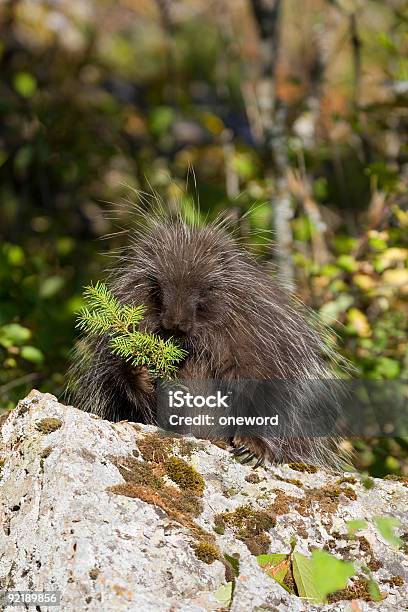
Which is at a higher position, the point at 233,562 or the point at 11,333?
the point at 11,333

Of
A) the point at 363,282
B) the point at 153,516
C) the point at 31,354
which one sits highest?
the point at 363,282

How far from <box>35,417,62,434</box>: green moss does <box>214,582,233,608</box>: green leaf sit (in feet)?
2.99

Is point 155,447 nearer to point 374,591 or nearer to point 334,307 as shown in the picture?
point 374,591

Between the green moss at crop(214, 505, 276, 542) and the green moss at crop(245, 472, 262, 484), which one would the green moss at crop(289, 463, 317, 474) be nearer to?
the green moss at crop(245, 472, 262, 484)

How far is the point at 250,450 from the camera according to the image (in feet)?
12.3

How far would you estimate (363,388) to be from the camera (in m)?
5.46

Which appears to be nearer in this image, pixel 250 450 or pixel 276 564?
pixel 276 564

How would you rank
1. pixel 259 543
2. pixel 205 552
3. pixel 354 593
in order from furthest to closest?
pixel 259 543 → pixel 354 593 → pixel 205 552

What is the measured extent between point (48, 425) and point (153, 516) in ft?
1.91

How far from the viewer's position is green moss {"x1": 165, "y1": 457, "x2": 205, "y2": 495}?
10.6 ft

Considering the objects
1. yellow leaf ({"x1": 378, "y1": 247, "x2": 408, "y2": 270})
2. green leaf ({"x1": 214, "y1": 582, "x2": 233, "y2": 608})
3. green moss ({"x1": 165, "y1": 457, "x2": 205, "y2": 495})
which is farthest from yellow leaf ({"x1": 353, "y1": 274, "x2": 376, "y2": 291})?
green leaf ({"x1": 214, "y1": 582, "x2": 233, "y2": 608})

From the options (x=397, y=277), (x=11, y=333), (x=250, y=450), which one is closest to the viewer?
(x=250, y=450)

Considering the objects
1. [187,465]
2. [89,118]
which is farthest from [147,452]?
[89,118]

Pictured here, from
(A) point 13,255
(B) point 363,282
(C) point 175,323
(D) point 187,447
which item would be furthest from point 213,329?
(A) point 13,255
